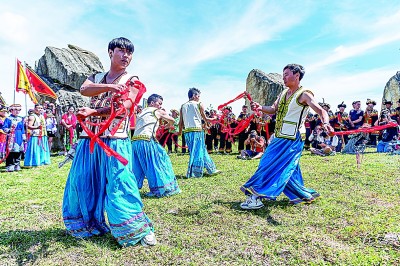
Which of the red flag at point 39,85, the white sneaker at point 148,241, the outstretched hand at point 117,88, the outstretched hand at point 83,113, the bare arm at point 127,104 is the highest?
the red flag at point 39,85

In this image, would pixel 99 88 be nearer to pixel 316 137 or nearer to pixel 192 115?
pixel 192 115

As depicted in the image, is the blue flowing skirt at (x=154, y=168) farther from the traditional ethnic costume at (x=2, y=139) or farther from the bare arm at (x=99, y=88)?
the traditional ethnic costume at (x=2, y=139)

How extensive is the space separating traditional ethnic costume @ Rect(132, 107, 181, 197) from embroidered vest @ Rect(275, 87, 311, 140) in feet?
6.68

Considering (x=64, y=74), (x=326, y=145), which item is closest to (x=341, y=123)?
(x=326, y=145)

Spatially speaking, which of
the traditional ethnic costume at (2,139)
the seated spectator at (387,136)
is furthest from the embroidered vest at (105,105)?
the seated spectator at (387,136)

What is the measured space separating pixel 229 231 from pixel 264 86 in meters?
16.0

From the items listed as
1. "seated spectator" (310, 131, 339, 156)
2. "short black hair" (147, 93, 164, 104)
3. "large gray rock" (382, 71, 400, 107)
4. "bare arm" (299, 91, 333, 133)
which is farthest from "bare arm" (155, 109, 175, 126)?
"large gray rock" (382, 71, 400, 107)

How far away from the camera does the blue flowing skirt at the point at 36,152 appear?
9.64 metres

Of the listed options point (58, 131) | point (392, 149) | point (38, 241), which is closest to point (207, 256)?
point (38, 241)

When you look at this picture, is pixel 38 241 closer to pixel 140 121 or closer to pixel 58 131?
pixel 140 121

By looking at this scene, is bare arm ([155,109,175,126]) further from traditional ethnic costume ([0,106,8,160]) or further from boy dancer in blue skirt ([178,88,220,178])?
traditional ethnic costume ([0,106,8,160])

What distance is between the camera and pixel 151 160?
538 centimetres

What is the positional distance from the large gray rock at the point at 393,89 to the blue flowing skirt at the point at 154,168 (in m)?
20.2

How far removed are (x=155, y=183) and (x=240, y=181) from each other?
185 cm
